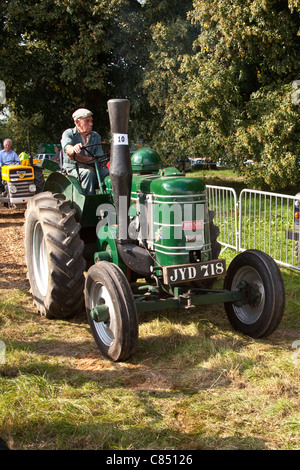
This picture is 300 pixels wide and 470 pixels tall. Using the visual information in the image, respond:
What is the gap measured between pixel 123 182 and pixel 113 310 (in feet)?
3.54

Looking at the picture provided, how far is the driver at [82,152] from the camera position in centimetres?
503

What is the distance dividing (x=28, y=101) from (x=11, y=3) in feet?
9.29

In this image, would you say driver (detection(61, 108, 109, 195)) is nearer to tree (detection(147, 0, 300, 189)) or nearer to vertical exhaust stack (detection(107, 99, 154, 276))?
vertical exhaust stack (detection(107, 99, 154, 276))

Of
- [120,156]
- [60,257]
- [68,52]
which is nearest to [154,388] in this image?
[60,257]

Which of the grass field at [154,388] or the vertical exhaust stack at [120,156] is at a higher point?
the vertical exhaust stack at [120,156]

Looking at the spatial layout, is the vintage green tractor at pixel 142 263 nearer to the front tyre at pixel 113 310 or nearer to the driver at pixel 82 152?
the front tyre at pixel 113 310

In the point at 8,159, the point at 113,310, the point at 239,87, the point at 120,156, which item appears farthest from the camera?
the point at 239,87

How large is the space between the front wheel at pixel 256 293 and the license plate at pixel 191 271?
1.33 ft

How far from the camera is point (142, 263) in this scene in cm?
420

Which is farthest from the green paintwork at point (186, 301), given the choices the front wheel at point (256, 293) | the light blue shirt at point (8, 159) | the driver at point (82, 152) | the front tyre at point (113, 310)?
the light blue shirt at point (8, 159)

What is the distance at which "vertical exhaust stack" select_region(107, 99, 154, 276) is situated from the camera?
3851 mm

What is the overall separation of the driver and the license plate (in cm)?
166

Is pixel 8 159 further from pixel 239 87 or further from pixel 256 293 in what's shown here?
pixel 256 293

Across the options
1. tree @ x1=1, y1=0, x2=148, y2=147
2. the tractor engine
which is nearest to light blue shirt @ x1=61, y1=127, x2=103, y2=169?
the tractor engine
